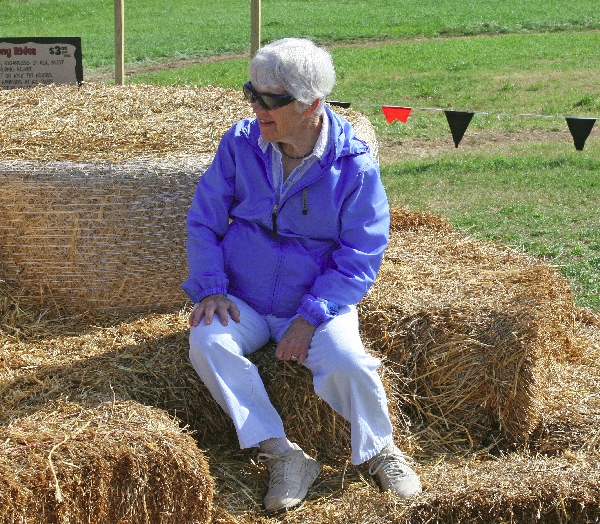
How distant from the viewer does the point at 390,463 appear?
3.60 metres

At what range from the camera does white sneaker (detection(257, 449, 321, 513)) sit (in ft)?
11.4

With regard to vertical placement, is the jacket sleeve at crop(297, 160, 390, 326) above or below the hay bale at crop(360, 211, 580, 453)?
above

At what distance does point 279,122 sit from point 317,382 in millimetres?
1027

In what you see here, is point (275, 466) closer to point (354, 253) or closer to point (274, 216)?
point (354, 253)

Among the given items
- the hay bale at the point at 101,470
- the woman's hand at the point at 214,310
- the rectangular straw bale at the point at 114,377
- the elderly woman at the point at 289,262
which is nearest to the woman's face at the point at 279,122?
the elderly woman at the point at 289,262

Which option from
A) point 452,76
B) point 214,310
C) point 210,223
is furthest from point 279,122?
point 452,76

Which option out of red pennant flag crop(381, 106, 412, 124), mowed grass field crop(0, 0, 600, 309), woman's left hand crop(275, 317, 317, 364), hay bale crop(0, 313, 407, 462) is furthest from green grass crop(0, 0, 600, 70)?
woman's left hand crop(275, 317, 317, 364)

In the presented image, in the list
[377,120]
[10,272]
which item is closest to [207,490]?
[10,272]

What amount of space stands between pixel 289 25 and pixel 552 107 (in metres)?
11.4

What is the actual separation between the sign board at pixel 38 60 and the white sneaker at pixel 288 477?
4.78 m

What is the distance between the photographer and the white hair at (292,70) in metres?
3.52

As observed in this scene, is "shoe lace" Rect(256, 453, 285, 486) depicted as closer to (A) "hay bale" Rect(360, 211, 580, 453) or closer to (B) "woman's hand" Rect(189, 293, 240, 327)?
(B) "woman's hand" Rect(189, 293, 240, 327)

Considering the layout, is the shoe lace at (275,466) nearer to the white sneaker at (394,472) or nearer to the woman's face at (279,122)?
the white sneaker at (394,472)

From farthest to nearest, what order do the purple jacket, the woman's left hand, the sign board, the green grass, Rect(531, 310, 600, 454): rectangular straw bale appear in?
the green grass < the sign board < Rect(531, 310, 600, 454): rectangular straw bale < the purple jacket < the woman's left hand
